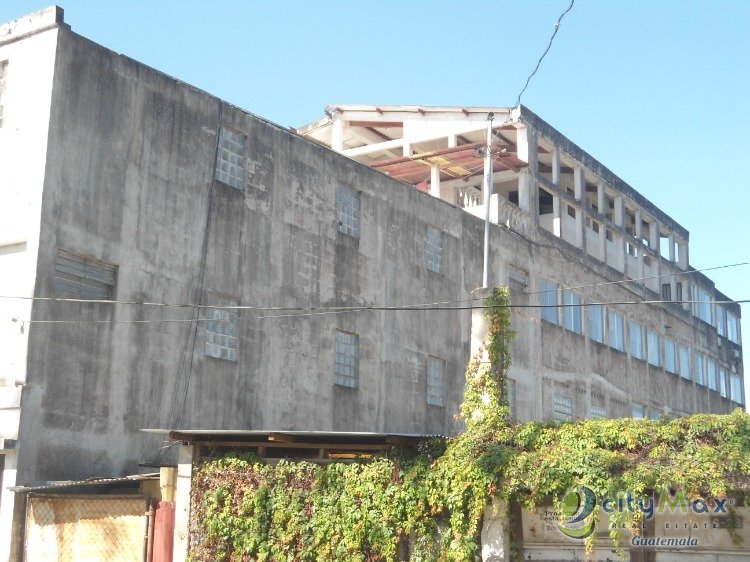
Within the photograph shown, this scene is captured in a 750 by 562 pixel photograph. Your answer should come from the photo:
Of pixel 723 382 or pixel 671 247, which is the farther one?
pixel 723 382

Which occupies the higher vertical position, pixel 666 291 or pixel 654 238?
pixel 654 238

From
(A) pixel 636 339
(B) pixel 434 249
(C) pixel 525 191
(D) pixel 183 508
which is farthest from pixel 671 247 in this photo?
(D) pixel 183 508

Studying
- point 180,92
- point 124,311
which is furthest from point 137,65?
point 124,311

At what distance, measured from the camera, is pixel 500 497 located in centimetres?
1647

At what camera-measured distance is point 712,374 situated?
48.1 m

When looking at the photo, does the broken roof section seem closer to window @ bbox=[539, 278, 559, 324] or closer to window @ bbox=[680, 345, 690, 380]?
window @ bbox=[539, 278, 559, 324]

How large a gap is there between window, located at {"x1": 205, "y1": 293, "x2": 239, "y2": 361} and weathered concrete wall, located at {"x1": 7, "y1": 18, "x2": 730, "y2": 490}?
24 cm

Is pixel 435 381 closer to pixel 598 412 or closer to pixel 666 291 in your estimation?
pixel 598 412

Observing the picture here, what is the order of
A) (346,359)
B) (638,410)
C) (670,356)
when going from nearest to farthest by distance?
(346,359)
(638,410)
(670,356)

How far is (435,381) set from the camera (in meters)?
29.3

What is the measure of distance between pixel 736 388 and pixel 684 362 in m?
7.84

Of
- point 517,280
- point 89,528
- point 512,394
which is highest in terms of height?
point 517,280

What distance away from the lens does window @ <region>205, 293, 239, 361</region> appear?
2298 centimetres

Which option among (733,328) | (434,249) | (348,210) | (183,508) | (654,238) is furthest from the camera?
(733,328)
